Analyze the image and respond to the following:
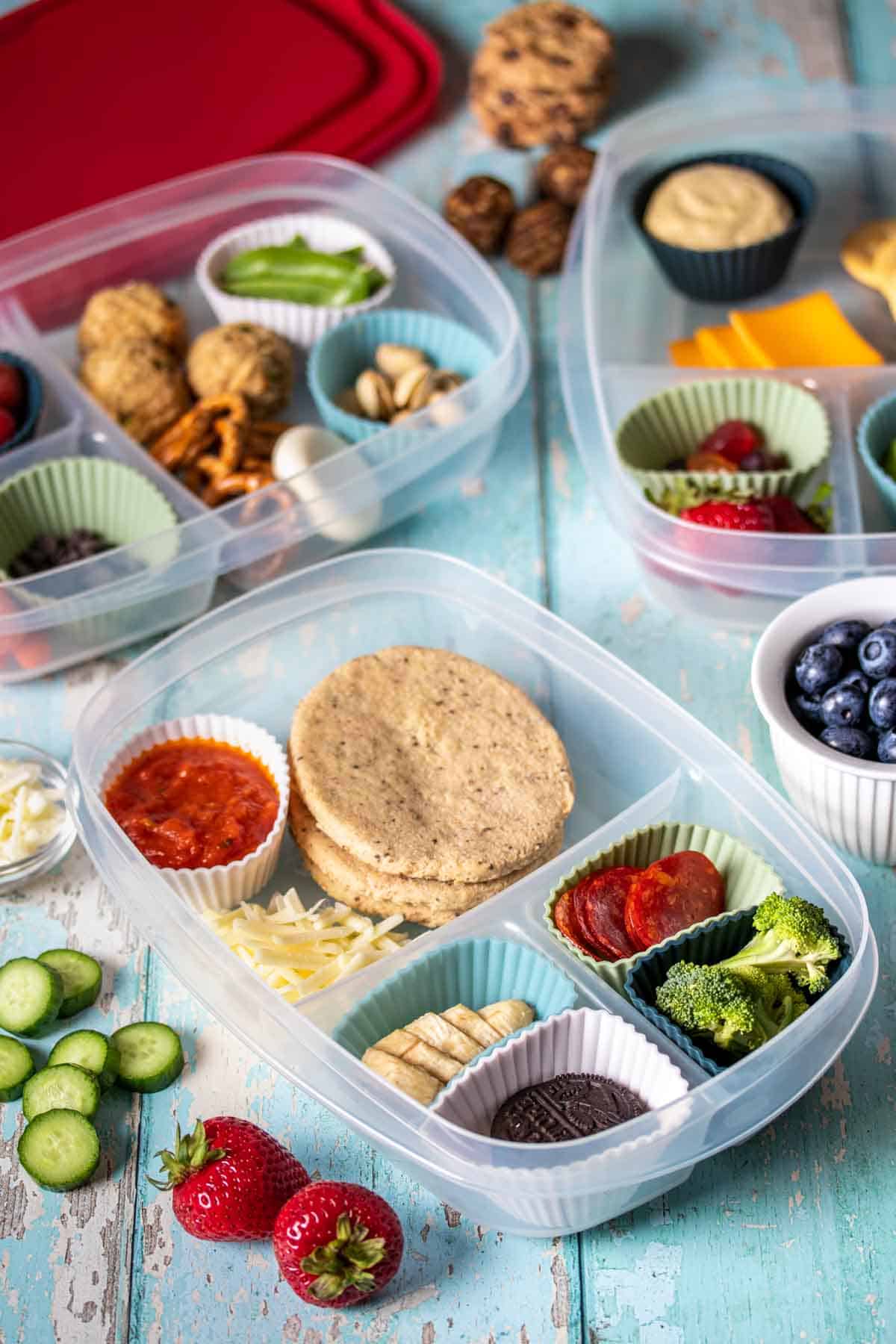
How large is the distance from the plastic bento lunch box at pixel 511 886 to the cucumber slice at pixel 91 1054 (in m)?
0.15

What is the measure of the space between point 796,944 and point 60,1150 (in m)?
1.04

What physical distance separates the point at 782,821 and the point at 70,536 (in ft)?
4.78

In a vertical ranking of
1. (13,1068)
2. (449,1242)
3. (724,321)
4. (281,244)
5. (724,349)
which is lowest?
(449,1242)

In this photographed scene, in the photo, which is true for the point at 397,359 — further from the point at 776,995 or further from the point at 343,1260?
the point at 343,1260

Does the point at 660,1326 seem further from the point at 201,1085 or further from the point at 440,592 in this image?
the point at 440,592

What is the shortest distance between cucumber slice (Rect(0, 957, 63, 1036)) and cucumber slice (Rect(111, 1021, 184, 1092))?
0.35ft

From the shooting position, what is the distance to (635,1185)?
196 centimetres

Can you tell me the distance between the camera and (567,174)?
3.62 metres

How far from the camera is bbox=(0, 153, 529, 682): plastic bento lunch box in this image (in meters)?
2.76

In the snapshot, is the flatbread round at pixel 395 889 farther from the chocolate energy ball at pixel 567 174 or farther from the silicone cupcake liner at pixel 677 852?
the chocolate energy ball at pixel 567 174

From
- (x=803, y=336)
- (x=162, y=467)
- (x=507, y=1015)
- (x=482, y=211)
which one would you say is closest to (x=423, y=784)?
(x=507, y=1015)

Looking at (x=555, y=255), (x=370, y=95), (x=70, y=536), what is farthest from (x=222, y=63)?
(x=70, y=536)

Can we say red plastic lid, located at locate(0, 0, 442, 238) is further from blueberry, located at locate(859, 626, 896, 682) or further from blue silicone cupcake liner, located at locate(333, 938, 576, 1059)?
blue silicone cupcake liner, located at locate(333, 938, 576, 1059)

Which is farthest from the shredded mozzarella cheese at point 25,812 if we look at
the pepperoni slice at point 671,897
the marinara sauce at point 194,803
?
the pepperoni slice at point 671,897
